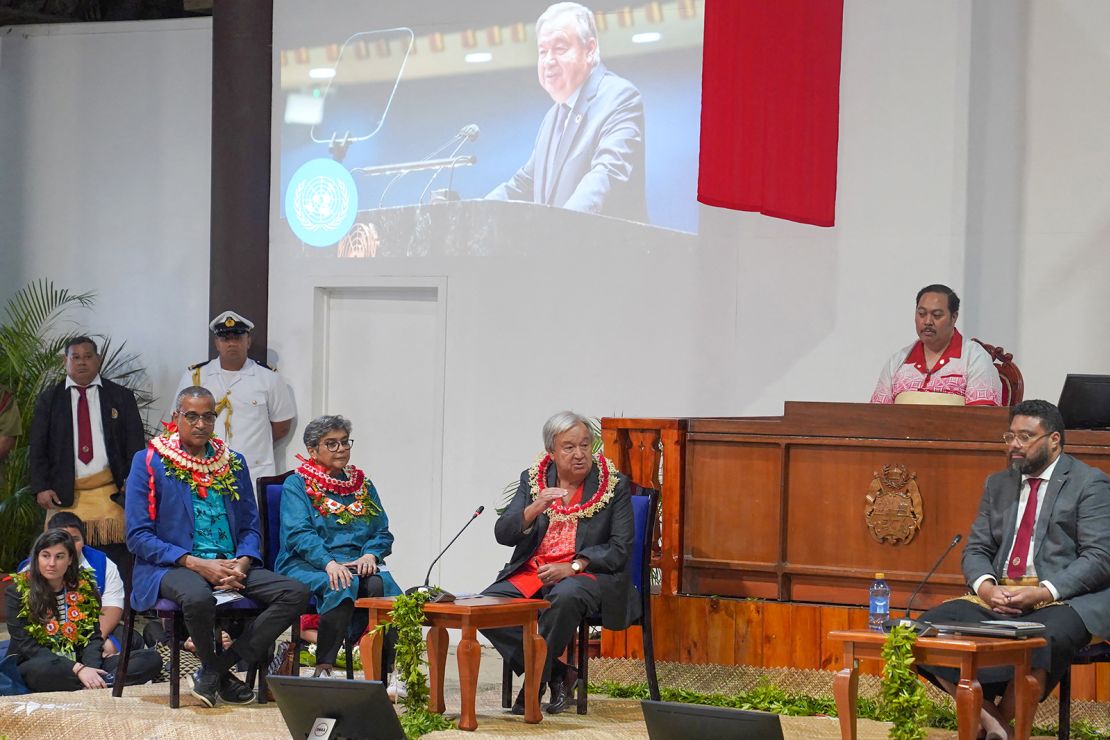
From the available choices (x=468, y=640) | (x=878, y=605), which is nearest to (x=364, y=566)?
(x=468, y=640)

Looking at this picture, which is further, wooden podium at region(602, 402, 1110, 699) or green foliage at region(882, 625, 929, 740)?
wooden podium at region(602, 402, 1110, 699)

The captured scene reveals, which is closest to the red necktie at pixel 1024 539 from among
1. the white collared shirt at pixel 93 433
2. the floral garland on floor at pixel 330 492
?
the floral garland on floor at pixel 330 492

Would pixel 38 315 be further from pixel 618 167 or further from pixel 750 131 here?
pixel 750 131

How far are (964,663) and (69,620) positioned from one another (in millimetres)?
3328

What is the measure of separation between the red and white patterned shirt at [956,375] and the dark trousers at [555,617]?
4.57 feet

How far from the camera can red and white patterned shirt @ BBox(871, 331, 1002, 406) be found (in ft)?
18.5

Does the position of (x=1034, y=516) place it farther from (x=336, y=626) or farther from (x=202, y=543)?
(x=202, y=543)

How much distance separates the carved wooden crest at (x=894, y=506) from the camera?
5.35 m

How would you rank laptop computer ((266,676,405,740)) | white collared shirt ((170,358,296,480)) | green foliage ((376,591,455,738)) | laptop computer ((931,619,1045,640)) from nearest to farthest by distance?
laptop computer ((266,676,405,740)), laptop computer ((931,619,1045,640)), green foliage ((376,591,455,738)), white collared shirt ((170,358,296,480))

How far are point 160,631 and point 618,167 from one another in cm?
322

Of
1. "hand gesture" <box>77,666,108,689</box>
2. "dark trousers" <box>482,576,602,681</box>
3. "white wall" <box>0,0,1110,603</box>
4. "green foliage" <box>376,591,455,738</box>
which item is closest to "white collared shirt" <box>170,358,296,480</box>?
"white wall" <box>0,0,1110,603</box>

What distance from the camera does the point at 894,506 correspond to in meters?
5.37

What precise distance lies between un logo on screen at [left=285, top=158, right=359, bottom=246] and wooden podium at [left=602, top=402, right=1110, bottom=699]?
2.83 m

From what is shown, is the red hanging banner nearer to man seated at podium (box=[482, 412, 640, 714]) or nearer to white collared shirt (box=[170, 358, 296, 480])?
man seated at podium (box=[482, 412, 640, 714])
